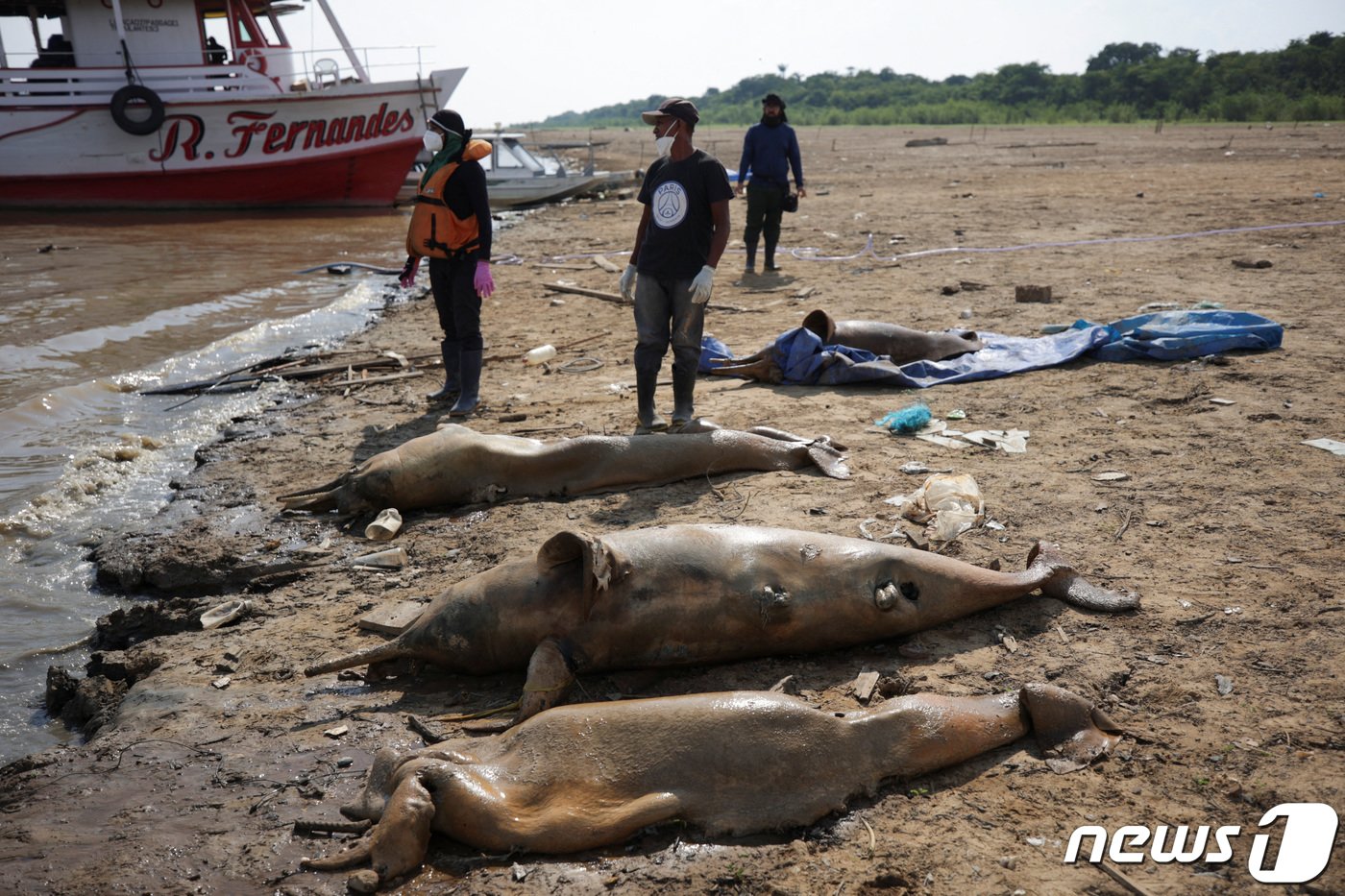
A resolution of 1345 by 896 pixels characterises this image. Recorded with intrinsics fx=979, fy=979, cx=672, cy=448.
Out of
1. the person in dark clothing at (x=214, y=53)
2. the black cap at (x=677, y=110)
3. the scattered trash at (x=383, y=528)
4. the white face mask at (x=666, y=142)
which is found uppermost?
the person in dark clothing at (x=214, y=53)

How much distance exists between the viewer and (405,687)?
4023 millimetres

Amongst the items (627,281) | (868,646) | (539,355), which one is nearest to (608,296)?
(539,355)

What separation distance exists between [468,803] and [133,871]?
103cm

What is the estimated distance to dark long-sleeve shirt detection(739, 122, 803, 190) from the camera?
11602 mm

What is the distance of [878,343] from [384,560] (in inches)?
181

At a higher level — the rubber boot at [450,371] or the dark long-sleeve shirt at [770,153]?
the dark long-sleeve shirt at [770,153]

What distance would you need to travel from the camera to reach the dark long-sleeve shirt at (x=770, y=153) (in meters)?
11.6

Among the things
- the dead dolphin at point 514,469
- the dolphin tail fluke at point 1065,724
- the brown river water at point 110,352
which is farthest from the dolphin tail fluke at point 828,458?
the brown river water at point 110,352

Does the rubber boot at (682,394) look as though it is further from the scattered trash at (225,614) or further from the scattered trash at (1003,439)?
the scattered trash at (225,614)

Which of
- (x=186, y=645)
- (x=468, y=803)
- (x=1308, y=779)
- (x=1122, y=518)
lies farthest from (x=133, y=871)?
(x=1122, y=518)

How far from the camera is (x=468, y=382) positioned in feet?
24.5

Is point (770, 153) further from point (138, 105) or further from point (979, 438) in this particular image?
point (138, 105)

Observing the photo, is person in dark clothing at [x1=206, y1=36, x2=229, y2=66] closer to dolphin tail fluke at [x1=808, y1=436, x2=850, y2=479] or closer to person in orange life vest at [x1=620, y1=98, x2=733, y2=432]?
person in orange life vest at [x1=620, y1=98, x2=733, y2=432]

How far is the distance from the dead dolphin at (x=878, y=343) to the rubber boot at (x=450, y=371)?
2087mm
